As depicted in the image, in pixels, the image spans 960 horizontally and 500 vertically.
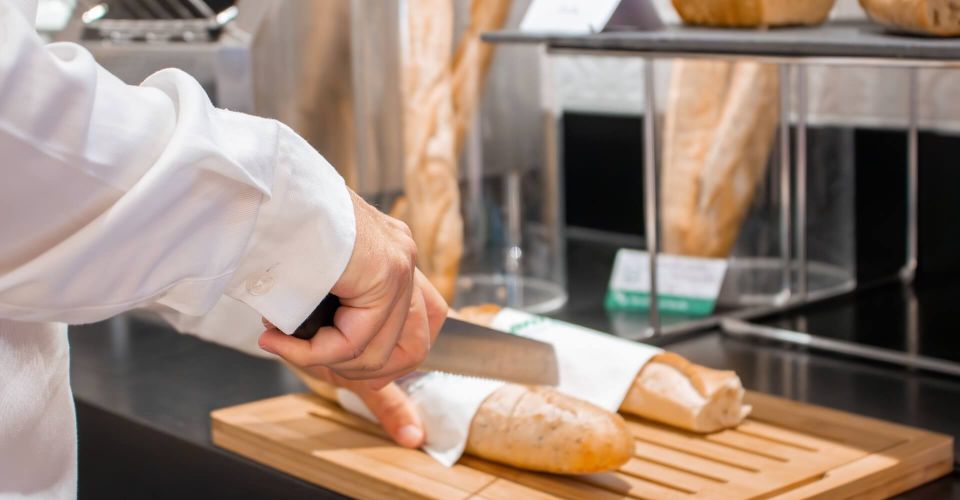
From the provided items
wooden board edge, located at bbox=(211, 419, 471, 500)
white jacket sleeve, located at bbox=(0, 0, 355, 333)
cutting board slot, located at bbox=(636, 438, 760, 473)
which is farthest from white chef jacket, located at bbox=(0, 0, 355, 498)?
cutting board slot, located at bbox=(636, 438, 760, 473)

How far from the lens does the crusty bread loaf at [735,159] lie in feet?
4.11

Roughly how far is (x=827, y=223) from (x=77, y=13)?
0.90 meters

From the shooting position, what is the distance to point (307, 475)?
89cm

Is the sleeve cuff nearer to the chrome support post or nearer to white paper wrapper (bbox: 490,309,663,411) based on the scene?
white paper wrapper (bbox: 490,309,663,411)

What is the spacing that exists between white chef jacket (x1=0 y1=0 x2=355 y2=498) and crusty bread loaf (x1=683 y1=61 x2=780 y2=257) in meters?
0.71

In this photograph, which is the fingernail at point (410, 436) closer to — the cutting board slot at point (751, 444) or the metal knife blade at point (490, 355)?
the metal knife blade at point (490, 355)

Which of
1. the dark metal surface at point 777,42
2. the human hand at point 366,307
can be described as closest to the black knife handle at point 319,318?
the human hand at point 366,307

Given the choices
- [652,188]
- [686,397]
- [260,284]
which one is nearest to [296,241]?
[260,284]

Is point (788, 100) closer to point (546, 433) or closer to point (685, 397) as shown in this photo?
point (685, 397)

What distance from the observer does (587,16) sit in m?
1.10

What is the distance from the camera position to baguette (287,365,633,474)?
2.57 ft

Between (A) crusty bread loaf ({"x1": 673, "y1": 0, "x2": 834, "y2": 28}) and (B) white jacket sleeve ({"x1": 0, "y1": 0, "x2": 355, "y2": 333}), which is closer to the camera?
(B) white jacket sleeve ({"x1": 0, "y1": 0, "x2": 355, "y2": 333})

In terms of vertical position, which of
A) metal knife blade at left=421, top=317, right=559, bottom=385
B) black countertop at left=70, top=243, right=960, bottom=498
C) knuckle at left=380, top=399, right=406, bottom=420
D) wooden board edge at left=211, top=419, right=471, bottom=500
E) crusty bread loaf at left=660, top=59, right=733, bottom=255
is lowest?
black countertop at left=70, top=243, right=960, bottom=498

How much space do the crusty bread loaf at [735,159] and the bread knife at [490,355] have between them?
0.45 meters
